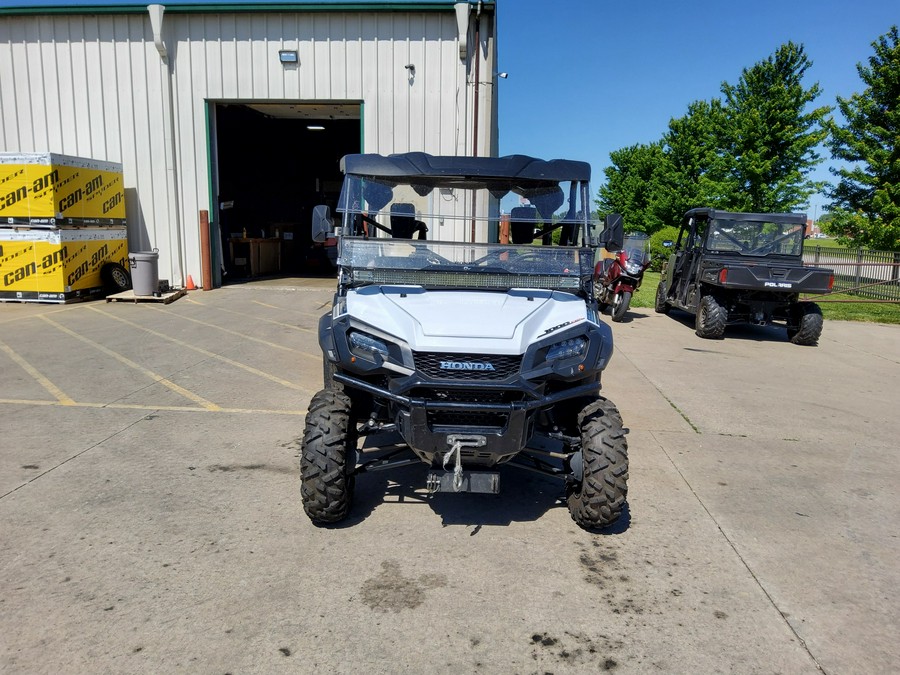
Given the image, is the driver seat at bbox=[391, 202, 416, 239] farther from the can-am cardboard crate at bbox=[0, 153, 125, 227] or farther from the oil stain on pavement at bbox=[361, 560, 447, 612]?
the can-am cardboard crate at bbox=[0, 153, 125, 227]

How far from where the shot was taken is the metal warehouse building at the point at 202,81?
45.6 feet

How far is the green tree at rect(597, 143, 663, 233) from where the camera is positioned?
121ft

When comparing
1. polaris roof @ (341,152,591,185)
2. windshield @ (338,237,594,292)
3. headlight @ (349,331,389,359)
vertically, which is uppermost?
polaris roof @ (341,152,591,185)

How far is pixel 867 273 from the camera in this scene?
18.8 m

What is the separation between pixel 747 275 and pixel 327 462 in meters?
8.65

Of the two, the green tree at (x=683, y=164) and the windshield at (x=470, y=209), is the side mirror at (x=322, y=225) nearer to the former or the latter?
the windshield at (x=470, y=209)

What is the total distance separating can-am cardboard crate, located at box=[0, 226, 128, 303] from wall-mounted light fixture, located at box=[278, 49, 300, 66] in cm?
533

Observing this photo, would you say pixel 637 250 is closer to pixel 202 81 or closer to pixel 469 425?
pixel 202 81

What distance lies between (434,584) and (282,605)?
0.75 m

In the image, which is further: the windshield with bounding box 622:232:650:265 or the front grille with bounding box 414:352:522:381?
the windshield with bounding box 622:232:650:265

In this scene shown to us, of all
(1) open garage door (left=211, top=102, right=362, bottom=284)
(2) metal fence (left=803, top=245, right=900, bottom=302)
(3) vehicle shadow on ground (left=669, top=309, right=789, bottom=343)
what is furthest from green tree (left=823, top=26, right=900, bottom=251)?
(1) open garage door (left=211, top=102, right=362, bottom=284)

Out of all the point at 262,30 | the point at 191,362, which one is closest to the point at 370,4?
the point at 262,30

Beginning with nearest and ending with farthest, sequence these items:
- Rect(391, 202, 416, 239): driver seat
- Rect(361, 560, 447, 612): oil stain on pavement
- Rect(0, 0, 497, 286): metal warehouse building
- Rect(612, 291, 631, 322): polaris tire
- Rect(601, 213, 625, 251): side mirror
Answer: Rect(361, 560, 447, 612): oil stain on pavement, Rect(601, 213, 625, 251): side mirror, Rect(391, 202, 416, 239): driver seat, Rect(612, 291, 631, 322): polaris tire, Rect(0, 0, 497, 286): metal warehouse building

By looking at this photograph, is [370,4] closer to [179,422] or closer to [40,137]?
[40,137]
